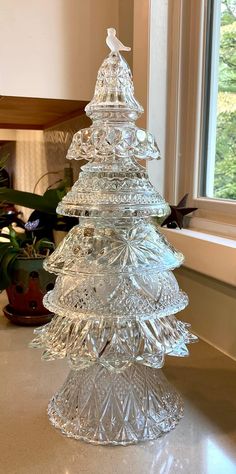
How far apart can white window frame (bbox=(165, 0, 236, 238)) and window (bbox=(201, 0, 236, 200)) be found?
0.5 inches

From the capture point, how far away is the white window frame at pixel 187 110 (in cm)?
90

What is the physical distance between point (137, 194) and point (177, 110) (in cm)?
48

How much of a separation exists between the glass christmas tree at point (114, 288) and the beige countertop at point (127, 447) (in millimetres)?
20

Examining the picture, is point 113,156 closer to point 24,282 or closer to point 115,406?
point 115,406

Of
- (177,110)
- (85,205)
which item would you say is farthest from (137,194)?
(177,110)

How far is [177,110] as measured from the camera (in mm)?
Answer: 955

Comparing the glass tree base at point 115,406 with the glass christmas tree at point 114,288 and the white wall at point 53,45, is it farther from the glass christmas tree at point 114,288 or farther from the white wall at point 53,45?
the white wall at point 53,45

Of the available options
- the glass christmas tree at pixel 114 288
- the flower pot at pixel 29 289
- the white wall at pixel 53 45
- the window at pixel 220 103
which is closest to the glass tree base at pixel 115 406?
the glass christmas tree at pixel 114 288

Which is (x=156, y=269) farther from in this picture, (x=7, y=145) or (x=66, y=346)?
(x=7, y=145)

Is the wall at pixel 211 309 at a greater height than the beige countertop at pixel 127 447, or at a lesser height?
greater

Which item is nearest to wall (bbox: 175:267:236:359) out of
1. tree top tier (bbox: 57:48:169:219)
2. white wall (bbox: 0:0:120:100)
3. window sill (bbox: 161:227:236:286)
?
window sill (bbox: 161:227:236:286)

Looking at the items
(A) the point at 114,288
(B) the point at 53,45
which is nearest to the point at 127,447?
(A) the point at 114,288

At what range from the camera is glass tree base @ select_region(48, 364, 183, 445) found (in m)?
0.53

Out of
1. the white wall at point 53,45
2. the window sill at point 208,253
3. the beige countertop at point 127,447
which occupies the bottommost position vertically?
the beige countertop at point 127,447
